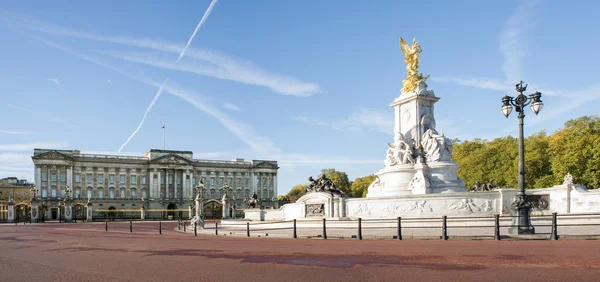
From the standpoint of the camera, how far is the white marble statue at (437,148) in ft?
103

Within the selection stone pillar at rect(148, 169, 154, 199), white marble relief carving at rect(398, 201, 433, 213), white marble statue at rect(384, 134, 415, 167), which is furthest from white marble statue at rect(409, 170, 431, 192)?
stone pillar at rect(148, 169, 154, 199)

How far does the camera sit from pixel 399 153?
32656 mm

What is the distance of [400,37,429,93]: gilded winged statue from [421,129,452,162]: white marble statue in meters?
4.51

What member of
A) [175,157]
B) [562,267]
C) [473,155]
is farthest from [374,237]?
[175,157]

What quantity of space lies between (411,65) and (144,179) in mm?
96473

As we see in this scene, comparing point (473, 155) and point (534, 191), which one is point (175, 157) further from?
point (534, 191)

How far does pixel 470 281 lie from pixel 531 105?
1359 centimetres

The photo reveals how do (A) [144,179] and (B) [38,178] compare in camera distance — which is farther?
(A) [144,179]

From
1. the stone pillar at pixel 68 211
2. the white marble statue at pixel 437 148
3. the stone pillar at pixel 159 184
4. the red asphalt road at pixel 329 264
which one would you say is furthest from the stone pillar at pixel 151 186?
the red asphalt road at pixel 329 264

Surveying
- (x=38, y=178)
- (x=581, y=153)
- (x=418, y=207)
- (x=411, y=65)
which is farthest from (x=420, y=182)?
(x=38, y=178)

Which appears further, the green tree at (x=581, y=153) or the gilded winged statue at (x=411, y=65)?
the green tree at (x=581, y=153)

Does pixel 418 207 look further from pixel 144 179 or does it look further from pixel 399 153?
pixel 144 179

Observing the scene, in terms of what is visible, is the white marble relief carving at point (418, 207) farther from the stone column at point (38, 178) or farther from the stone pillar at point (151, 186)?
the stone column at point (38, 178)

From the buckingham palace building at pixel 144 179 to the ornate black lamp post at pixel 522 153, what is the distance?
87.6m
